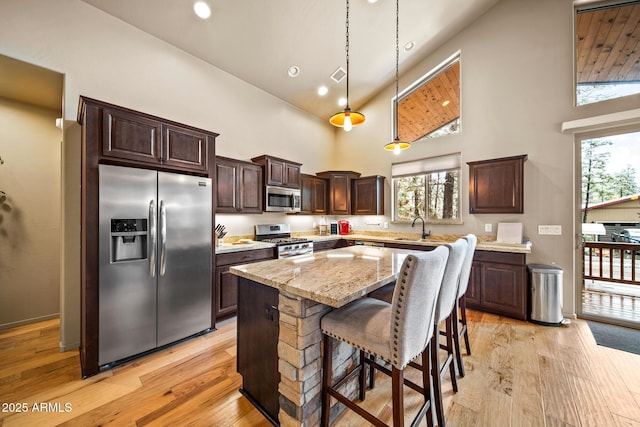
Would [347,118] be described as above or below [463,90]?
below

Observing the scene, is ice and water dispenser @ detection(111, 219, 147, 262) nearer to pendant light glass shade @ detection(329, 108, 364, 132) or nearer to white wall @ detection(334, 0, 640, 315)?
pendant light glass shade @ detection(329, 108, 364, 132)

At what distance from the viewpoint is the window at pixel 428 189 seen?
420 centimetres

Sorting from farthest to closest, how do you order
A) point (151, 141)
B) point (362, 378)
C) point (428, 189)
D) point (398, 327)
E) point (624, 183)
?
point (428, 189), point (624, 183), point (151, 141), point (362, 378), point (398, 327)

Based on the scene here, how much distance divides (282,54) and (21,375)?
451cm

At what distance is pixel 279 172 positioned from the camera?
161 inches

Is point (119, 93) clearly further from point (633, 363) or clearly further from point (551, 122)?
point (633, 363)

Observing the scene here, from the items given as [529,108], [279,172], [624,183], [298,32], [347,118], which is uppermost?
[298,32]

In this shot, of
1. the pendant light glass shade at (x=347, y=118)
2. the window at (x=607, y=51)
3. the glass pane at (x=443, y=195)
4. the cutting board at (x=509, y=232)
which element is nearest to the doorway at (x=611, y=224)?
the window at (x=607, y=51)

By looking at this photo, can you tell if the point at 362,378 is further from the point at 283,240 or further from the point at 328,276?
the point at 283,240

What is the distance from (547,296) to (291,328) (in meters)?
3.29

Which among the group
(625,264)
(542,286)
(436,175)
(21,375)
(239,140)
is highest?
(239,140)

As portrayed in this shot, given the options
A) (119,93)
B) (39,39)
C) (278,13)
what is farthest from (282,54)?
(39,39)

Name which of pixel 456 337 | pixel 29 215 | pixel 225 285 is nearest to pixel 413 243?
pixel 456 337

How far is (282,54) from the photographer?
364 cm
